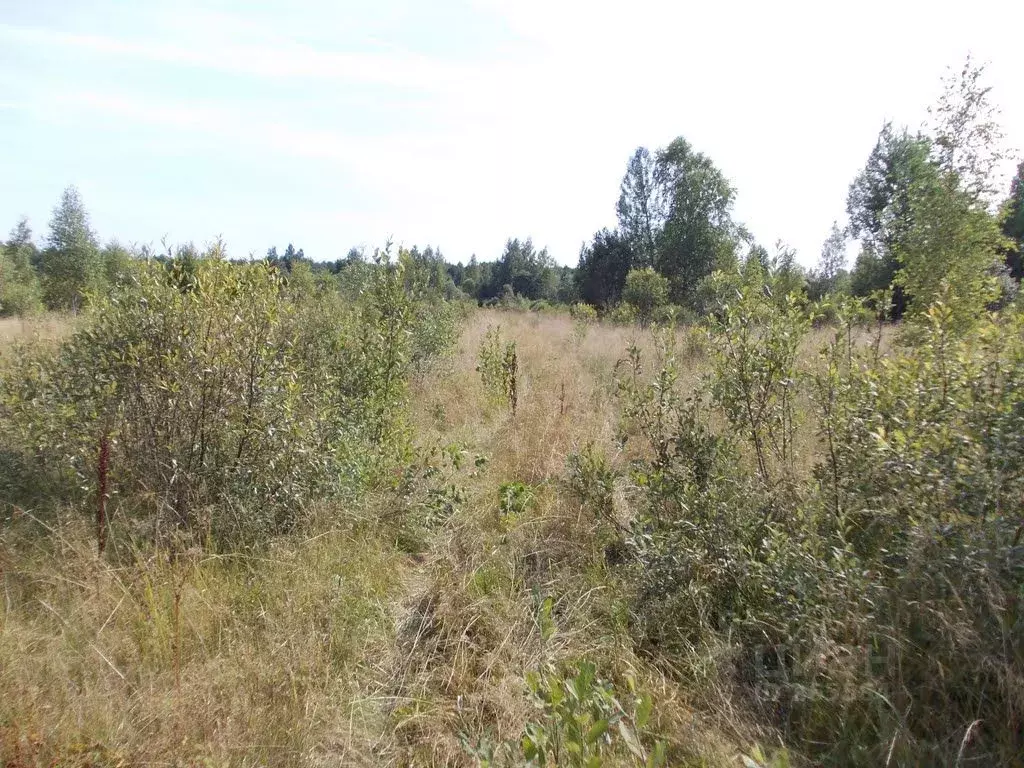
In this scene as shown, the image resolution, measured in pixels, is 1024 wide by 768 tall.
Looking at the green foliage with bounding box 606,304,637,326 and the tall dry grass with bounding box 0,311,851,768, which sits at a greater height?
the green foliage with bounding box 606,304,637,326

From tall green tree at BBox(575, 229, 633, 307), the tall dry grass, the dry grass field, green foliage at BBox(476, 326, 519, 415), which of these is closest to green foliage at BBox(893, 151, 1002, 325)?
green foliage at BBox(476, 326, 519, 415)

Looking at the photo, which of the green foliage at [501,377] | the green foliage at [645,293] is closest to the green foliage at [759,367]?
the green foliage at [501,377]

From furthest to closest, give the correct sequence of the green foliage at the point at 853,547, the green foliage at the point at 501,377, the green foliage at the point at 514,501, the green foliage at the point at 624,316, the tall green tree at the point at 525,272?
the tall green tree at the point at 525,272 < the green foliage at the point at 624,316 < the green foliage at the point at 501,377 < the green foliage at the point at 514,501 < the green foliage at the point at 853,547

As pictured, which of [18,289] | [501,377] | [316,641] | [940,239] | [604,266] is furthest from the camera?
[604,266]

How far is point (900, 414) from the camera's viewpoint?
109 inches

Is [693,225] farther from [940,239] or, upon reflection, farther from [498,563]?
[498,563]

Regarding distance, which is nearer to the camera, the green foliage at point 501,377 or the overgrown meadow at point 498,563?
the overgrown meadow at point 498,563

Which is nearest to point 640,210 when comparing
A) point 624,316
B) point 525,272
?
point 624,316

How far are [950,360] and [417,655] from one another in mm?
2956

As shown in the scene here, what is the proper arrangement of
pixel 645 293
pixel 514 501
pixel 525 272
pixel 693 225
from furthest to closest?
pixel 525 272 < pixel 693 225 < pixel 645 293 < pixel 514 501

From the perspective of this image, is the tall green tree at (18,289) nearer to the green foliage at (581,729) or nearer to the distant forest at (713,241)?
the distant forest at (713,241)

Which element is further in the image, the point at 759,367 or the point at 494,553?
the point at 494,553

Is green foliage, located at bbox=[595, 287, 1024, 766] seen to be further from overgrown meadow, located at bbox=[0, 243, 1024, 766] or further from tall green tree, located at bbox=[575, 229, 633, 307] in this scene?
tall green tree, located at bbox=[575, 229, 633, 307]

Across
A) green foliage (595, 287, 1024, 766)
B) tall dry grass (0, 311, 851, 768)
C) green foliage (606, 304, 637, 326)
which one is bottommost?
tall dry grass (0, 311, 851, 768)
